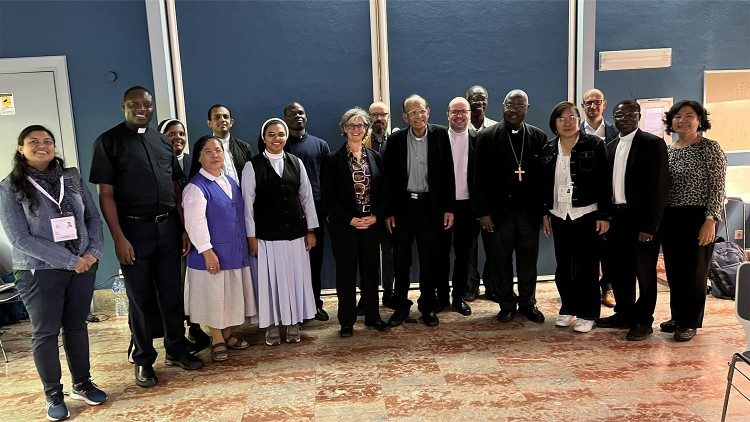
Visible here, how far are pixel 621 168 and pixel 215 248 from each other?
296 centimetres

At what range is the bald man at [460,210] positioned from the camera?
423 centimetres

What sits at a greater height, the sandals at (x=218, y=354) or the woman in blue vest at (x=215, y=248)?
the woman in blue vest at (x=215, y=248)

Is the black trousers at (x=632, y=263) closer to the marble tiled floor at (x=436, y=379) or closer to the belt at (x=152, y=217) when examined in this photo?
the marble tiled floor at (x=436, y=379)

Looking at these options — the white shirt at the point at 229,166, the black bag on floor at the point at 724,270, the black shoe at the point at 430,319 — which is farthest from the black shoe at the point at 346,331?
the black bag on floor at the point at 724,270

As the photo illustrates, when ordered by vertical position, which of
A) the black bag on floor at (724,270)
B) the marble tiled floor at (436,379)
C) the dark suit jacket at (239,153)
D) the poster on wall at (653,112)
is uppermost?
the poster on wall at (653,112)

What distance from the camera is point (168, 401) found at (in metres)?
3.23

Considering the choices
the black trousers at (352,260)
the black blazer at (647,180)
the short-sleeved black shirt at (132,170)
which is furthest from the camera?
the black trousers at (352,260)

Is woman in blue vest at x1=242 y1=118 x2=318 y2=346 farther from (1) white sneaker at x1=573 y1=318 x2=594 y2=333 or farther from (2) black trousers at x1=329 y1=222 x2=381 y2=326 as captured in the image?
(1) white sneaker at x1=573 y1=318 x2=594 y2=333

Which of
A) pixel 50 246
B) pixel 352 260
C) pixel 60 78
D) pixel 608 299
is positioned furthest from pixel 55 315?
pixel 608 299

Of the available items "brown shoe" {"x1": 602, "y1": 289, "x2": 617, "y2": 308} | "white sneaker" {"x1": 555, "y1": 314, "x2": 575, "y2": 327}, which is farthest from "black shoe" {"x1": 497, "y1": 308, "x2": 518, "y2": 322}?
"brown shoe" {"x1": 602, "y1": 289, "x2": 617, "y2": 308}

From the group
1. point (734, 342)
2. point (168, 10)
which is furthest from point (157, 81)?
point (734, 342)

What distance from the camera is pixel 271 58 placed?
507 centimetres

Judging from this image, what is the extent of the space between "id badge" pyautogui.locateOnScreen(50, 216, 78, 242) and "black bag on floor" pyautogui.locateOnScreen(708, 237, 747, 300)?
503 centimetres

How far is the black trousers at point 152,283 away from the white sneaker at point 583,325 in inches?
115
